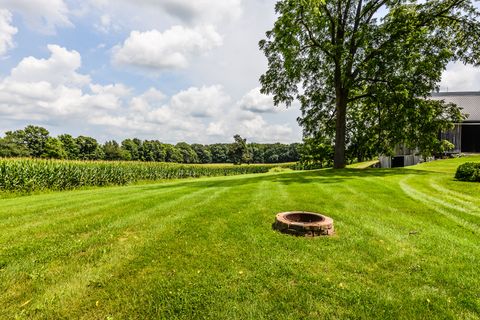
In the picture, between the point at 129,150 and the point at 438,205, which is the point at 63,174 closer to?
the point at 438,205

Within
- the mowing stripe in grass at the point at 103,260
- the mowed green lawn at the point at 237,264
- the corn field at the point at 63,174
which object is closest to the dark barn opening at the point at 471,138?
the mowed green lawn at the point at 237,264

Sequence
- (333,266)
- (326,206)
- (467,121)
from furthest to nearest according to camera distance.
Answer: (467,121), (326,206), (333,266)

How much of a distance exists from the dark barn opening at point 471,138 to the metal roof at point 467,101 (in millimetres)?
868

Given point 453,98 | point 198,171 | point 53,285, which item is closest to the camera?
point 53,285

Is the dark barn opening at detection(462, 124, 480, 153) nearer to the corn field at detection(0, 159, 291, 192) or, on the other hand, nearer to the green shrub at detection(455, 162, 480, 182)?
the green shrub at detection(455, 162, 480, 182)

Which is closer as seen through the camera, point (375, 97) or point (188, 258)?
point (188, 258)

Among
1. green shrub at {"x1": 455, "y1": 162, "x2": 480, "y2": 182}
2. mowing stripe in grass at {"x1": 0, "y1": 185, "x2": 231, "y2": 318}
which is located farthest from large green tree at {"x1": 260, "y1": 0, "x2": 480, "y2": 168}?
mowing stripe in grass at {"x1": 0, "y1": 185, "x2": 231, "y2": 318}

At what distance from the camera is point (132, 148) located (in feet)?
308

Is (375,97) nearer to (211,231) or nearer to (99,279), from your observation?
(211,231)

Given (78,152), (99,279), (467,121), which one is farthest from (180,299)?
(78,152)

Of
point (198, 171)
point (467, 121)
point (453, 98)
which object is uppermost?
point (453, 98)

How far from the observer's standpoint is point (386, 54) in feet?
54.7

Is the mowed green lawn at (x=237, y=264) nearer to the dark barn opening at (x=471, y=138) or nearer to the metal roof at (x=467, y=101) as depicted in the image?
the dark barn opening at (x=471, y=138)

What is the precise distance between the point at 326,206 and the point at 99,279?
238 inches
